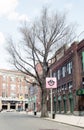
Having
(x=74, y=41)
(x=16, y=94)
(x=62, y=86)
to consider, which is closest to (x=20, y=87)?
(x=16, y=94)

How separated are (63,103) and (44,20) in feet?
62.2

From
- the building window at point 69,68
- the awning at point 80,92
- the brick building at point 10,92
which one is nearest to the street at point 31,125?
the awning at point 80,92

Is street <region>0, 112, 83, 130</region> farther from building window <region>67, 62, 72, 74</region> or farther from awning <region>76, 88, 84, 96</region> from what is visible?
building window <region>67, 62, 72, 74</region>

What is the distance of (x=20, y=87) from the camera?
135250 millimetres

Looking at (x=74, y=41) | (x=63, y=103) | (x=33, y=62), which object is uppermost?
(x=74, y=41)

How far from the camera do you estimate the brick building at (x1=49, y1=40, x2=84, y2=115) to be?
48.9m

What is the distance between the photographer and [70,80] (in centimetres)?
5403

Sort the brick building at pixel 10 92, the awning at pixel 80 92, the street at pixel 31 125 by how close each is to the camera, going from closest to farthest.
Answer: the street at pixel 31 125 → the awning at pixel 80 92 → the brick building at pixel 10 92

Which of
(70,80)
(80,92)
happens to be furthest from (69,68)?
(80,92)

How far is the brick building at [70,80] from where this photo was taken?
48938mm

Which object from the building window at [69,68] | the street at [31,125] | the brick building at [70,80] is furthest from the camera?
the building window at [69,68]

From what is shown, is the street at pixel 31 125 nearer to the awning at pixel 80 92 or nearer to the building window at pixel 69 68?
the awning at pixel 80 92

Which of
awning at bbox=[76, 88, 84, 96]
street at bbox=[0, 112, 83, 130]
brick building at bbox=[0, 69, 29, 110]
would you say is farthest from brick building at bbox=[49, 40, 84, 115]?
brick building at bbox=[0, 69, 29, 110]

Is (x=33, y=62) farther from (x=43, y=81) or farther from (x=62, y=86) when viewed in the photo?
(x=62, y=86)
